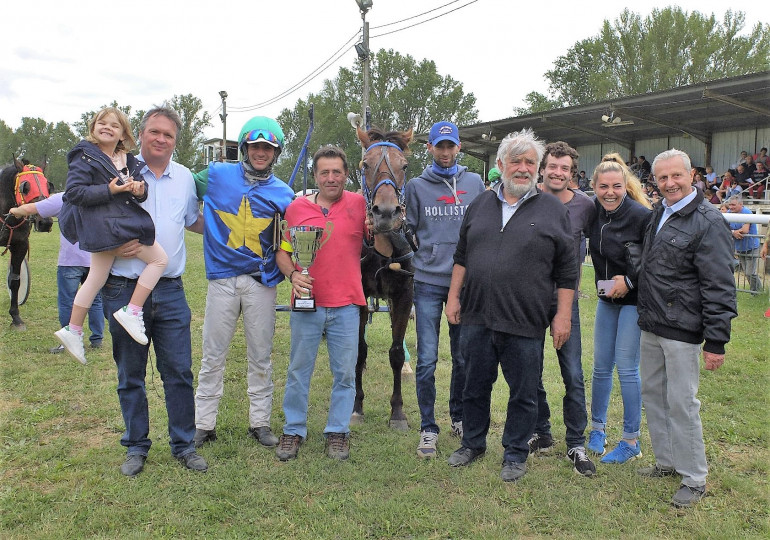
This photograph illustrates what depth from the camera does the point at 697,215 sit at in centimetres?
318

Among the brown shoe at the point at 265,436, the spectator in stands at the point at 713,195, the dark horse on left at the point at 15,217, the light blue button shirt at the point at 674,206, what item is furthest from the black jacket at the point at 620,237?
the spectator in stands at the point at 713,195

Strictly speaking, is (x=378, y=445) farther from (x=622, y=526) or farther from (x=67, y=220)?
(x=67, y=220)

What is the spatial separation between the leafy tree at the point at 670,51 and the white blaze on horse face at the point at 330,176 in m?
38.0

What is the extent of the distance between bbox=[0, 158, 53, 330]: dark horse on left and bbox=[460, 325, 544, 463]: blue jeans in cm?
570

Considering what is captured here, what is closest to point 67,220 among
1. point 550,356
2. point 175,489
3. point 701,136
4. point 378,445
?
point 175,489

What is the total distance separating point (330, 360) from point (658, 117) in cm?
1859

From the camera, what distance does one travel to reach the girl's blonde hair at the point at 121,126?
3.24 metres

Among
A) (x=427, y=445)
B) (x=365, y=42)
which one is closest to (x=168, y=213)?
(x=427, y=445)

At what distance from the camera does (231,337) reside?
395 centimetres

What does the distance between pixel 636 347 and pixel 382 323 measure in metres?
4.89

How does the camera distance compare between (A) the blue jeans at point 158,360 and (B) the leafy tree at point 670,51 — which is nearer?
(A) the blue jeans at point 158,360

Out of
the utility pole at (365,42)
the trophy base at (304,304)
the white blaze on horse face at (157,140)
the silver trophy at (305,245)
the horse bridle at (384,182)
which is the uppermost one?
the utility pole at (365,42)

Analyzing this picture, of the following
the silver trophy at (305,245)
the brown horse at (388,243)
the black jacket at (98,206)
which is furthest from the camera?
the brown horse at (388,243)

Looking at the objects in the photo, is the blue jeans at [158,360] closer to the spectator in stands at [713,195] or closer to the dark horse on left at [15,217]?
the dark horse on left at [15,217]
